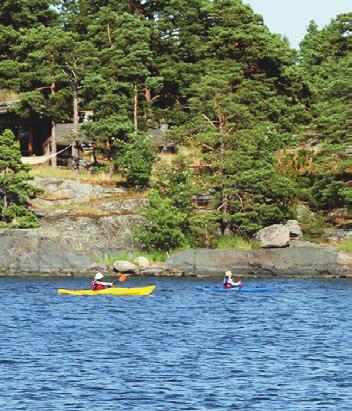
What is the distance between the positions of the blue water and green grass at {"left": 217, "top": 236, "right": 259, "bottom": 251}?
7.95 metres

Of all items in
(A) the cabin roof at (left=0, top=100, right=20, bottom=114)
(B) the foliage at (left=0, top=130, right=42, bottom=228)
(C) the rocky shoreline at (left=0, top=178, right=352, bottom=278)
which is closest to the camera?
(C) the rocky shoreline at (left=0, top=178, right=352, bottom=278)

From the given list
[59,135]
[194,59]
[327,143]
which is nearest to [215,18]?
[194,59]

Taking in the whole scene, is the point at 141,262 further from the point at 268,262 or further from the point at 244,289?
the point at 244,289

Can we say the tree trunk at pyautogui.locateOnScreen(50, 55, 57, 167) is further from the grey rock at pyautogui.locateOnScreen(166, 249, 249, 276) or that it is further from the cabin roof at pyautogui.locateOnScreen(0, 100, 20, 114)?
the grey rock at pyautogui.locateOnScreen(166, 249, 249, 276)

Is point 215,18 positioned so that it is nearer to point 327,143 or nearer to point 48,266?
point 327,143

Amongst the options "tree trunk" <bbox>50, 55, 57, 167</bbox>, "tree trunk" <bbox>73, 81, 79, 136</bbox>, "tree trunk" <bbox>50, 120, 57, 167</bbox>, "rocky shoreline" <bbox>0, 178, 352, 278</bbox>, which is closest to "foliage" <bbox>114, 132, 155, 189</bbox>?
"tree trunk" <bbox>73, 81, 79, 136</bbox>

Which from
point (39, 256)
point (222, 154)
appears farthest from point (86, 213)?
point (222, 154)

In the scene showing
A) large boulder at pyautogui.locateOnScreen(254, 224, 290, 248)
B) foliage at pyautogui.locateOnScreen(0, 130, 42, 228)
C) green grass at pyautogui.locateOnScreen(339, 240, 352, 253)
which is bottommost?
green grass at pyautogui.locateOnScreen(339, 240, 352, 253)

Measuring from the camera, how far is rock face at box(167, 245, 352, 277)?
70312 mm

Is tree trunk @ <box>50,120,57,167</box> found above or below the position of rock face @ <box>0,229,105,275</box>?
above

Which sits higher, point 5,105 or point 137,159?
point 5,105

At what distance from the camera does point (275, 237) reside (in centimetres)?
7131

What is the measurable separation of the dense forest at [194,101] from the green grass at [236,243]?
0.75m

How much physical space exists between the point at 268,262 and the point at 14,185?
57.0 feet
